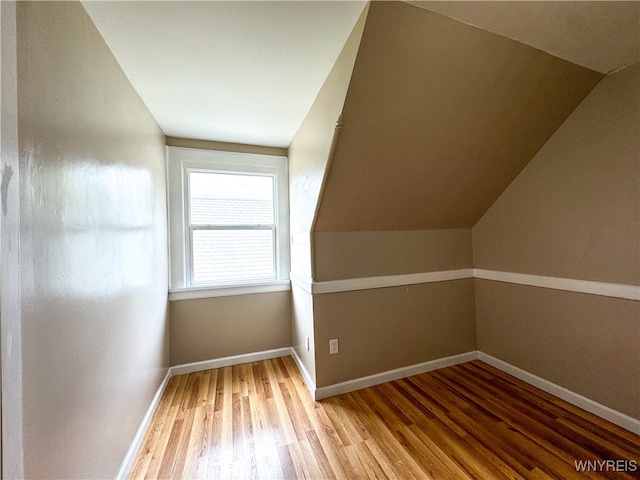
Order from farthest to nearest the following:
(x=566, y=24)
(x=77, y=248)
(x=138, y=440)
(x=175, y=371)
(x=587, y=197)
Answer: (x=175, y=371), (x=587, y=197), (x=138, y=440), (x=566, y=24), (x=77, y=248)

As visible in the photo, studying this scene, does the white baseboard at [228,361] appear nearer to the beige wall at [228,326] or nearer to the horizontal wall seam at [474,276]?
the beige wall at [228,326]

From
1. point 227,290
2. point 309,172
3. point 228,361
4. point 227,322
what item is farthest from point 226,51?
point 228,361

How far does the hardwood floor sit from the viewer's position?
1.28 meters

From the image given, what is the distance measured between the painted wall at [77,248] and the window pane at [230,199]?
79cm

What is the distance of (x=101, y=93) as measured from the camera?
115 centimetres

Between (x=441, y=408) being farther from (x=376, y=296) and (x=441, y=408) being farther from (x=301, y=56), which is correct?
(x=301, y=56)

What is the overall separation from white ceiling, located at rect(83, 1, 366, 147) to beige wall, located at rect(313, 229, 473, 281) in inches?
41.2

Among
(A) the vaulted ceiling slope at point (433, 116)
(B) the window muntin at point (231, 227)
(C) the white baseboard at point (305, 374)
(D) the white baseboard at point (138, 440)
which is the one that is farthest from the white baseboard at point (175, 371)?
(A) the vaulted ceiling slope at point (433, 116)

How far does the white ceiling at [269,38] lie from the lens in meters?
1.05

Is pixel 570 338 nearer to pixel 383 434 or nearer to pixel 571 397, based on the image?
pixel 571 397

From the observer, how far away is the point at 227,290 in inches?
93.8

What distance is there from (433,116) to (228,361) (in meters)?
2.66

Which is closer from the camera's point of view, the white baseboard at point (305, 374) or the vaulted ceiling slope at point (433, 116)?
the vaulted ceiling slope at point (433, 116)

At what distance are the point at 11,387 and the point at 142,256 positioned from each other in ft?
3.52
